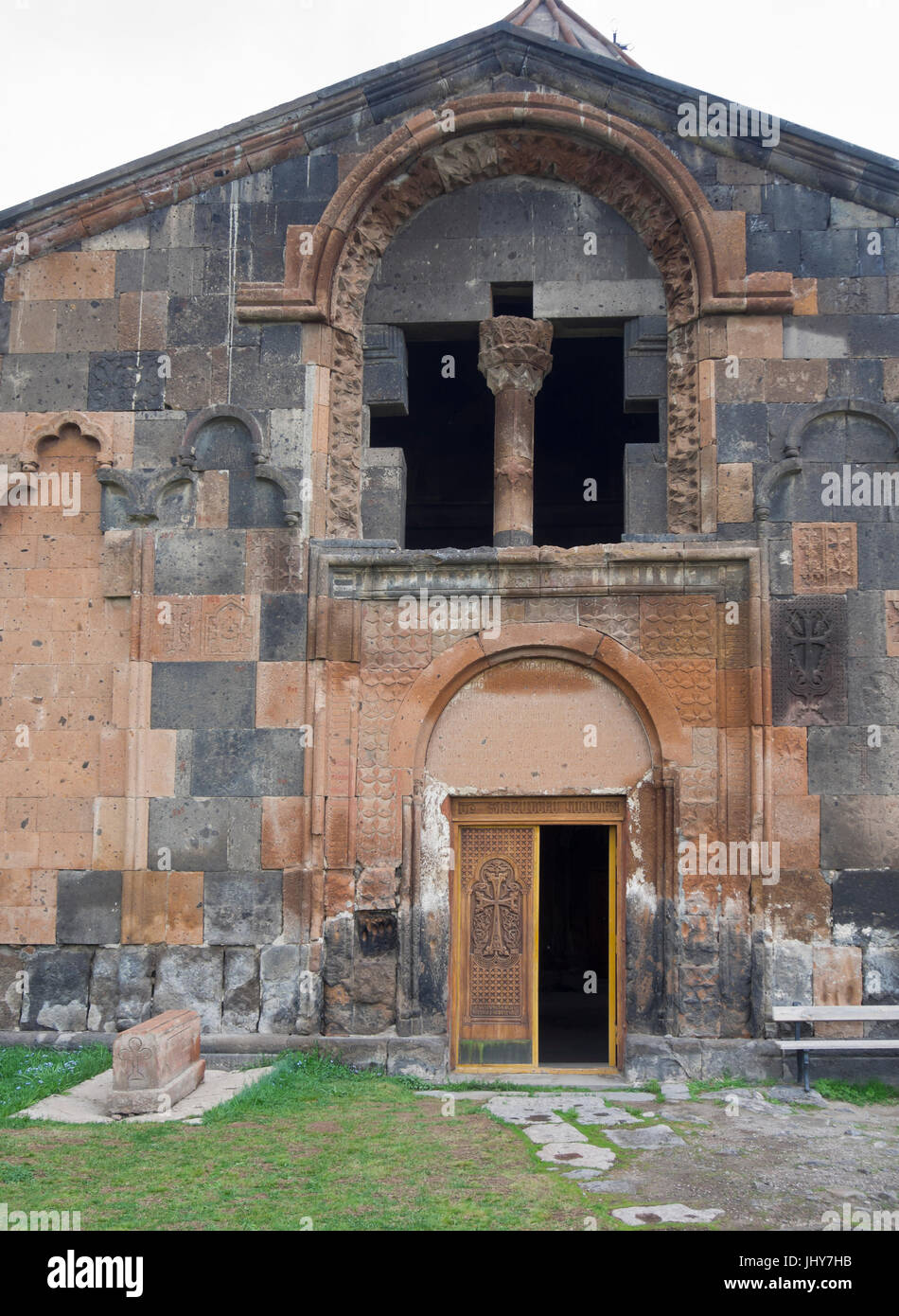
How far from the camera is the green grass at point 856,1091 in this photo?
7586 mm

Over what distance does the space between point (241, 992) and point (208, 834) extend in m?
1.19

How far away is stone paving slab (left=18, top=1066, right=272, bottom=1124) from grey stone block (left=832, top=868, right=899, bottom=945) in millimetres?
4257

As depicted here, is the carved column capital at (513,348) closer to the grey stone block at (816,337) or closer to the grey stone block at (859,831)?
the grey stone block at (816,337)

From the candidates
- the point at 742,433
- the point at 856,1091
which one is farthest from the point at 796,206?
the point at 856,1091

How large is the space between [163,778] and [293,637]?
1.46 metres

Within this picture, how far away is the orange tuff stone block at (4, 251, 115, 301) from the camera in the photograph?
9.14m

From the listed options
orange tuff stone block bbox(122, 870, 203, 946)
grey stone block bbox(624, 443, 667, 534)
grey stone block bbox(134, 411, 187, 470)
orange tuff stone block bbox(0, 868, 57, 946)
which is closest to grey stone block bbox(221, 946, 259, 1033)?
orange tuff stone block bbox(122, 870, 203, 946)

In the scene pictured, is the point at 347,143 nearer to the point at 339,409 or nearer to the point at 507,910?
the point at 339,409

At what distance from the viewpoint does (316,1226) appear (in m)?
4.89

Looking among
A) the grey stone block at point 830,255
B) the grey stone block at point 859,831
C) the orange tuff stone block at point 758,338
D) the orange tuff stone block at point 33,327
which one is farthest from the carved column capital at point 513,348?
the grey stone block at point 859,831

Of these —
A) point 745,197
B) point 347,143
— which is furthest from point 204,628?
point 745,197

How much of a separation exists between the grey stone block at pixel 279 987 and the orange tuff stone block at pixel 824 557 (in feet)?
15.5

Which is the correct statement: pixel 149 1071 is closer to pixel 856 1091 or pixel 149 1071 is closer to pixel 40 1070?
pixel 40 1070

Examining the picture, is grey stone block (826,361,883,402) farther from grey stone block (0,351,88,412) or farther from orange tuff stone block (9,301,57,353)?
orange tuff stone block (9,301,57,353)
